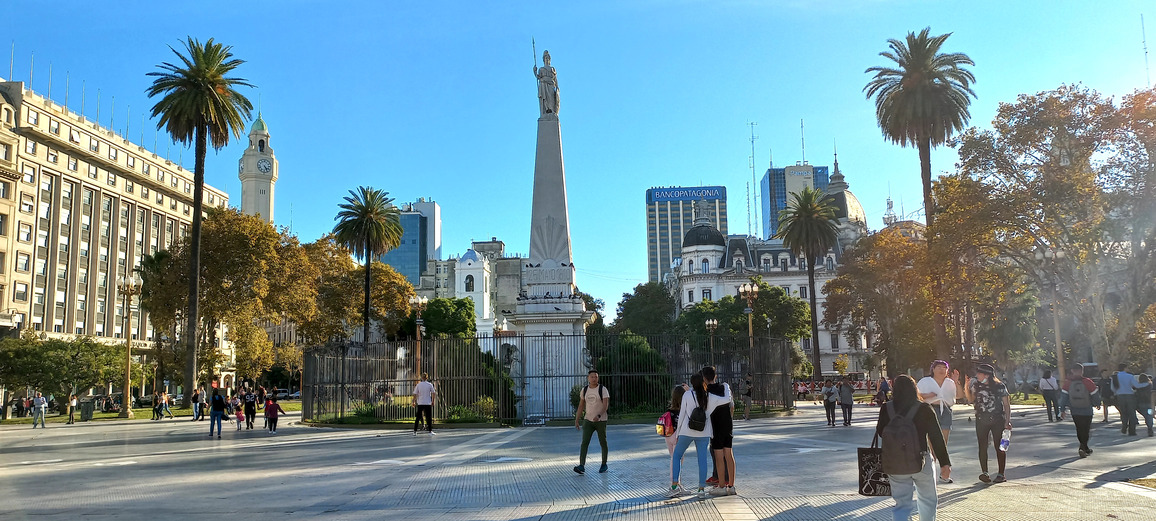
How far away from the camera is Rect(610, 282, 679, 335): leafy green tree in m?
86.8

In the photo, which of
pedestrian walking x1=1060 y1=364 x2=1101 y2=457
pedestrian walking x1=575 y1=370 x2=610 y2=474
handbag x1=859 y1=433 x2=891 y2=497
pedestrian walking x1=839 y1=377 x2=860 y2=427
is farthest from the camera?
pedestrian walking x1=839 y1=377 x2=860 y2=427

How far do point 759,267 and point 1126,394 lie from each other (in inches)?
3115

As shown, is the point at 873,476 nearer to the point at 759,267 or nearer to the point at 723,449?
the point at 723,449

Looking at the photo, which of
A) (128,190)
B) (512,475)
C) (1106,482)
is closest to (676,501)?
(512,475)

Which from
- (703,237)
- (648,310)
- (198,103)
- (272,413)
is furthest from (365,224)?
(703,237)

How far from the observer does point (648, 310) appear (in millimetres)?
87375

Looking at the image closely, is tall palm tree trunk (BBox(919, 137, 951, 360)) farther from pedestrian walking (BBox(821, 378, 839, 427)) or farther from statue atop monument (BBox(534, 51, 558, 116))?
statue atop monument (BBox(534, 51, 558, 116))

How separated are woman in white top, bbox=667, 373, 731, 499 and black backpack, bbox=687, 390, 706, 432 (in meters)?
0.02

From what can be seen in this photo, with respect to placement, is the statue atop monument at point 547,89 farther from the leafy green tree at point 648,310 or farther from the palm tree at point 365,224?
the leafy green tree at point 648,310

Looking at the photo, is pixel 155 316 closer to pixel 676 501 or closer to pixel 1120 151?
pixel 676 501

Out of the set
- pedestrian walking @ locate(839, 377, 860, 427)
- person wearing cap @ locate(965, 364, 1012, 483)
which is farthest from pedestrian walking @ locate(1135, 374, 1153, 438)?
person wearing cap @ locate(965, 364, 1012, 483)

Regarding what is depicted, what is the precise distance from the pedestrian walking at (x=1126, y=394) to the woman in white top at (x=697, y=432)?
11.8m

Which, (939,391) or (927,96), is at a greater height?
(927,96)

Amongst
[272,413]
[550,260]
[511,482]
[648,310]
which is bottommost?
[511,482]
